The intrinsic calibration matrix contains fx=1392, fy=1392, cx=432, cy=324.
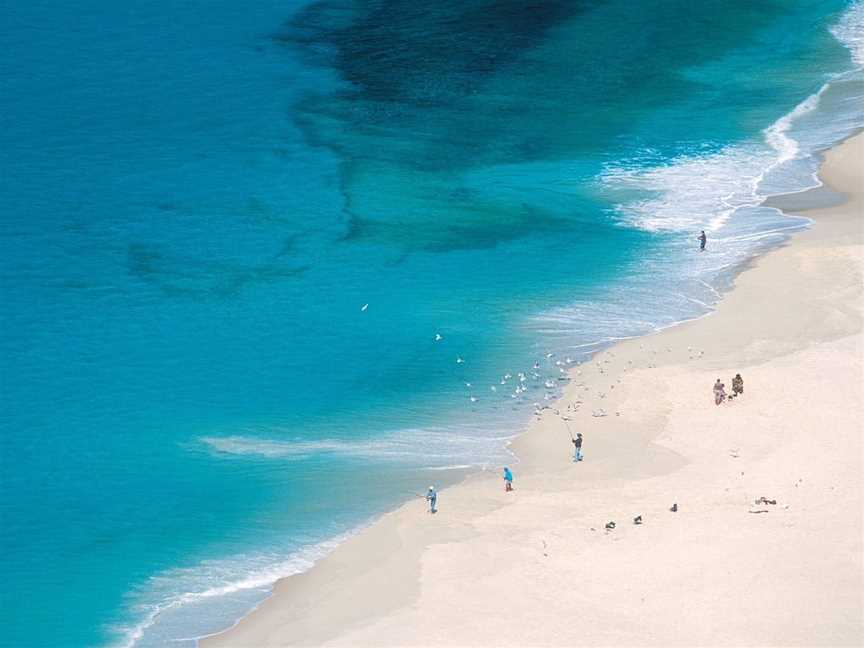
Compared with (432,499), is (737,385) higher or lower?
higher

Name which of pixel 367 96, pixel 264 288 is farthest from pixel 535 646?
pixel 367 96

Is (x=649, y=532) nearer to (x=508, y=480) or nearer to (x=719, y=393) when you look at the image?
(x=508, y=480)

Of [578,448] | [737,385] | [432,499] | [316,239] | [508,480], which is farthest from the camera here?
[316,239]

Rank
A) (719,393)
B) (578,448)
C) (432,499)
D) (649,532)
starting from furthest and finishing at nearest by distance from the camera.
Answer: (719,393), (578,448), (432,499), (649,532)

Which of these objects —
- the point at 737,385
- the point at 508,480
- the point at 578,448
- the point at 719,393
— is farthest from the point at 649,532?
the point at 737,385

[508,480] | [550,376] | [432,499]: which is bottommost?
[432,499]

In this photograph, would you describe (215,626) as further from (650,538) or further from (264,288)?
(264,288)

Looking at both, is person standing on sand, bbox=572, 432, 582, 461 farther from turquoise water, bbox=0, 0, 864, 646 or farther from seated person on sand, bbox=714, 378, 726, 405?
seated person on sand, bbox=714, 378, 726, 405
